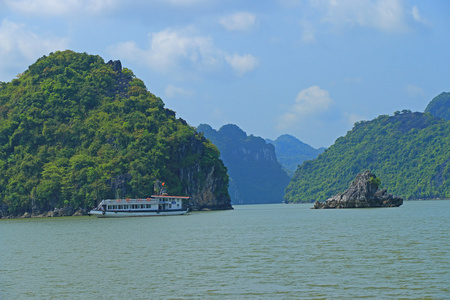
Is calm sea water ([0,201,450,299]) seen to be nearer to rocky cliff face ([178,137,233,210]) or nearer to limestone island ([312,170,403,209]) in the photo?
limestone island ([312,170,403,209])

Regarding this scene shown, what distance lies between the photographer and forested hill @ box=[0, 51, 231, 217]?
119188mm

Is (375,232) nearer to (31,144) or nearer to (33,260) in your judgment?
(33,260)

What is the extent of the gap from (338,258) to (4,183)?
101761mm

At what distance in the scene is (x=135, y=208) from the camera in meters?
103

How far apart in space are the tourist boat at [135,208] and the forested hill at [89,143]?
14.0 metres

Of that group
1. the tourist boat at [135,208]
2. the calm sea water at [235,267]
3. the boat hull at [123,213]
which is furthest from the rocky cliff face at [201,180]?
the calm sea water at [235,267]

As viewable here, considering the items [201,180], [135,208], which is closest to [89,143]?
[201,180]

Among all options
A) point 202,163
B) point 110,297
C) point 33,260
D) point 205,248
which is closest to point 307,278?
point 110,297

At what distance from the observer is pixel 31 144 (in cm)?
A: 12900

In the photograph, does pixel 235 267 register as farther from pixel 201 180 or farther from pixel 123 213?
pixel 201 180

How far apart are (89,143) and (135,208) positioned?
34399mm

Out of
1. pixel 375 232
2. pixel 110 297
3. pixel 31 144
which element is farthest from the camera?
pixel 31 144

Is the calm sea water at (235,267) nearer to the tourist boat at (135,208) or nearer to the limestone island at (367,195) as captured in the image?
the tourist boat at (135,208)

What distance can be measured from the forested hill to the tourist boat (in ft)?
45.8
